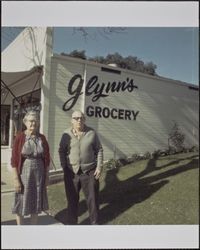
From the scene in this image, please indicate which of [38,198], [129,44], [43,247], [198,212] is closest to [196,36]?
[129,44]

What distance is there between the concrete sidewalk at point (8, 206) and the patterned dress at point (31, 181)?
12 centimetres

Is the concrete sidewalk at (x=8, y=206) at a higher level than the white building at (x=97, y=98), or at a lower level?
lower

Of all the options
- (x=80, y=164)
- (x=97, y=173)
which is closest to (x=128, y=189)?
(x=97, y=173)

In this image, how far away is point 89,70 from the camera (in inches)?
204

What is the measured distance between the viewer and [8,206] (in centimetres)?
493

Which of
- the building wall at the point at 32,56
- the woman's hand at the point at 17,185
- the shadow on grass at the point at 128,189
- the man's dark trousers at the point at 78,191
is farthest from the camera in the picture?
the shadow on grass at the point at 128,189

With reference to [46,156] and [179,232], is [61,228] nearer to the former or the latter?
[46,156]

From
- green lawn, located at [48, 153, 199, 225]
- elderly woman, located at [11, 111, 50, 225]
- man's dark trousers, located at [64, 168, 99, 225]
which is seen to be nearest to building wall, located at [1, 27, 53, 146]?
elderly woman, located at [11, 111, 50, 225]

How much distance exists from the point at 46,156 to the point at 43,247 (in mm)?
1067

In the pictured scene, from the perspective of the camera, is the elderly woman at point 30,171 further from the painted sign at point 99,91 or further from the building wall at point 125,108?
the painted sign at point 99,91

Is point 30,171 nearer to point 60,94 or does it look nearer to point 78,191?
point 78,191

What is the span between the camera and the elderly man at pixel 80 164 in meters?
4.83

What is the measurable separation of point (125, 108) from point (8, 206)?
1.99 metres

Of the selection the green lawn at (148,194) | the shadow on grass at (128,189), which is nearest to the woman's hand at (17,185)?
the green lawn at (148,194)
